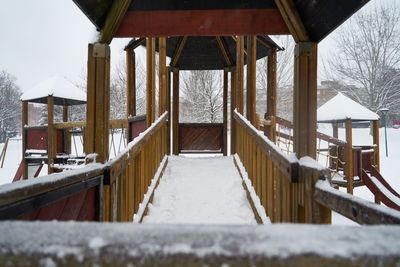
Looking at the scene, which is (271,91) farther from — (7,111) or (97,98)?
(7,111)

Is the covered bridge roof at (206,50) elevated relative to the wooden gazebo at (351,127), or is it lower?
elevated

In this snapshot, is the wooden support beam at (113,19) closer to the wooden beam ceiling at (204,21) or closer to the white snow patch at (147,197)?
the wooden beam ceiling at (204,21)

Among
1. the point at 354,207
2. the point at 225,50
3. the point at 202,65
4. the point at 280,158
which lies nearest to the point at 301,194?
the point at 280,158

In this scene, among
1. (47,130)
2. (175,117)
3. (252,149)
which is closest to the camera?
(252,149)

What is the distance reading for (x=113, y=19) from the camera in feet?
12.0

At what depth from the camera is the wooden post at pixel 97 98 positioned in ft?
12.2

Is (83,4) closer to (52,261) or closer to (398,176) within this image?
(52,261)

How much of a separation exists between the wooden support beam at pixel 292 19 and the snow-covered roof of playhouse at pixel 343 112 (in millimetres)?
11498

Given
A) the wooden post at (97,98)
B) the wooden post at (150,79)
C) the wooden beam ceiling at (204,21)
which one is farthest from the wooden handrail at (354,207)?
the wooden post at (150,79)

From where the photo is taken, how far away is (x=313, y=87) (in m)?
3.66

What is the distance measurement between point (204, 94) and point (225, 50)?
19.3 m

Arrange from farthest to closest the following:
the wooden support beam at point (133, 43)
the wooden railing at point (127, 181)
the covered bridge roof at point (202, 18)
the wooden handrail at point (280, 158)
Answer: the wooden support beam at point (133, 43) < the covered bridge roof at point (202, 18) < the wooden railing at point (127, 181) < the wooden handrail at point (280, 158)

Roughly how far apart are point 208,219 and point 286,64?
2735 centimetres

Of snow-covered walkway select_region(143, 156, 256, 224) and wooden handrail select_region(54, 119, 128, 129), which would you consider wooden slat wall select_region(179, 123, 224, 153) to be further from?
snow-covered walkway select_region(143, 156, 256, 224)
